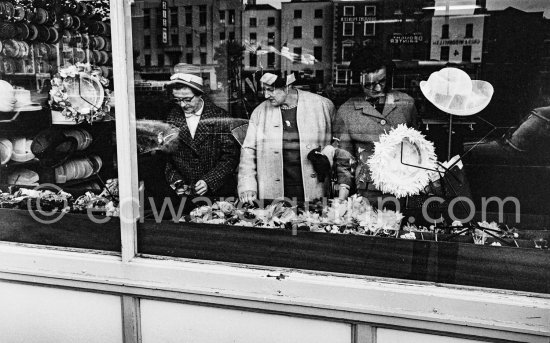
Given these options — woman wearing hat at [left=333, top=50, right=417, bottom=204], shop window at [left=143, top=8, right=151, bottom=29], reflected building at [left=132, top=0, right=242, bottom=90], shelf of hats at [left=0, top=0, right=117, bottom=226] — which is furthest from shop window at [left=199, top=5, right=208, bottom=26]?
woman wearing hat at [left=333, top=50, right=417, bottom=204]

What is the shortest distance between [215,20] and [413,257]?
169cm

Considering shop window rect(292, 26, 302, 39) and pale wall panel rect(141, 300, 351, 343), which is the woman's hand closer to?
pale wall panel rect(141, 300, 351, 343)

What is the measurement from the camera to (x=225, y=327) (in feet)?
7.88

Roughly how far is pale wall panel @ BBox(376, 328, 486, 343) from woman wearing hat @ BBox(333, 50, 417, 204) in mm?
667

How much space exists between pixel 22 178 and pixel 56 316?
2.72 ft

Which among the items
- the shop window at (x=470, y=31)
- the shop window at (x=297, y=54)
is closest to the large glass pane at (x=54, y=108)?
the shop window at (x=297, y=54)

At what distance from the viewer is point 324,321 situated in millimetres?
2268

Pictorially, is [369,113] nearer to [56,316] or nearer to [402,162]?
[402,162]

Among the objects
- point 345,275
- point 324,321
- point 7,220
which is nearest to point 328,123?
point 345,275

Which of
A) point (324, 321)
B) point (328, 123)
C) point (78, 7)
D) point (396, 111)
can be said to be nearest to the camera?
point (324, 321)

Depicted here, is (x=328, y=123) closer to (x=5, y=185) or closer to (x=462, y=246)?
(x=462, y=246)

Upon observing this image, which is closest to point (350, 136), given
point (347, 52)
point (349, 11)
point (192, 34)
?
point (347, 52)

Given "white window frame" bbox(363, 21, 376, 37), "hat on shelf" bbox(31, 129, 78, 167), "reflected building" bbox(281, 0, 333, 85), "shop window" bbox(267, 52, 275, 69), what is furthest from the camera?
"hat on shelf" bbox(31, 129, 78, 167)

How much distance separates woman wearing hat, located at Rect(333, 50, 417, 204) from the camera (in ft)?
8.58
